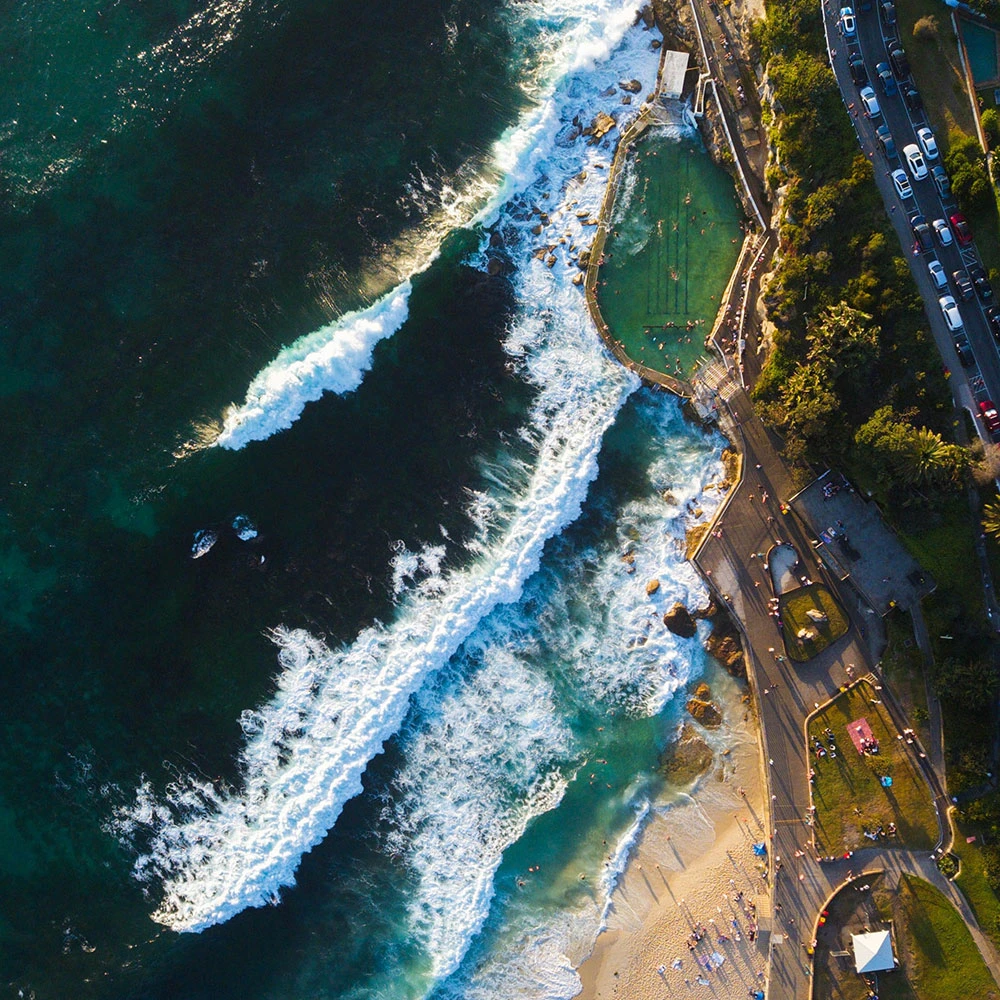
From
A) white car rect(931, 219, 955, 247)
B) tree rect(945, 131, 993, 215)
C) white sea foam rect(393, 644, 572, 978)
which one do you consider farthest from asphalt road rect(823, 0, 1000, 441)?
white sea foam rect(393, 644, 572, 978)

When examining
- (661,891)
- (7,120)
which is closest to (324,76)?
(7,120)

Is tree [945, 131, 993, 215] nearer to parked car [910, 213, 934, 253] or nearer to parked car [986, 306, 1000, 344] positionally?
parked car [910, 213, 934, 253]

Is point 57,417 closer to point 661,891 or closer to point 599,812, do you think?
point 599,812

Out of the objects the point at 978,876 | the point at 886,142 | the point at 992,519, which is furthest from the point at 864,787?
the point at 886,142

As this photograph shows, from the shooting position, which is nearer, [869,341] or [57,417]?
[869,341]

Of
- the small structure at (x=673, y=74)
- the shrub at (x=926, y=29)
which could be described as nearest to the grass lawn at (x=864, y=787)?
the shrub at (x=926, y=29)
